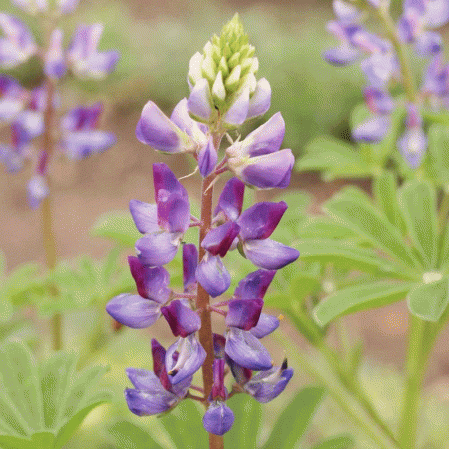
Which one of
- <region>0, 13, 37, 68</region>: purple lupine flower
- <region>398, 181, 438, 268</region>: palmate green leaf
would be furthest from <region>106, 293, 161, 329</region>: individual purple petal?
<region>0, 13, 37, 68</region>: purple lupine flower

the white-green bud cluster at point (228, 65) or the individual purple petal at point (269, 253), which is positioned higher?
the white-green bud cluster at point (228, 65)

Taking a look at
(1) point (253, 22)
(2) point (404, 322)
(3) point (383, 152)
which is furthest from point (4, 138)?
(3) point (383, 152)

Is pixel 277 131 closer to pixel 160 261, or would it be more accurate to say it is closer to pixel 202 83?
pixel 202 83

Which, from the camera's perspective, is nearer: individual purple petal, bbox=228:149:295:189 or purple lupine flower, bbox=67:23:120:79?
individual purple petal, bbox=228:149:295:189

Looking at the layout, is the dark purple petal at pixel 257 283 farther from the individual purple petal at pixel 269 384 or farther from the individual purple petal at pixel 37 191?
the individual purple petal at pixel 37 191

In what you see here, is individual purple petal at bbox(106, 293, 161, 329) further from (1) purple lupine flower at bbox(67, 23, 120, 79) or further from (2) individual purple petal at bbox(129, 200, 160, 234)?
(1) purple lupine flower at bbox(67, 23, 120, 79)

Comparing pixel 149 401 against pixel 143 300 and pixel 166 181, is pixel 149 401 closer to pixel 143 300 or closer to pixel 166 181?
pixel 143 300

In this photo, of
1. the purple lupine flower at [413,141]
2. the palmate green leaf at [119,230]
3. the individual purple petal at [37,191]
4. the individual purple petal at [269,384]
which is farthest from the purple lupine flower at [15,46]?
the individual purple petal at [269,384]
